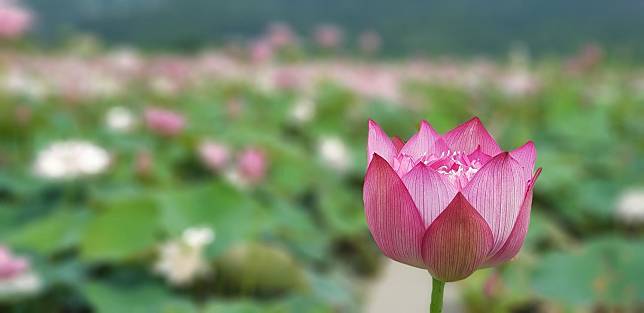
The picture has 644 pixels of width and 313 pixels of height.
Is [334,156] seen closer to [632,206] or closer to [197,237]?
[632,206]

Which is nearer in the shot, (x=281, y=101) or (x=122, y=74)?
(x=281, y=101)

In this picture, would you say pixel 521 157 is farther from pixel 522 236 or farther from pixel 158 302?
pixel 158 302

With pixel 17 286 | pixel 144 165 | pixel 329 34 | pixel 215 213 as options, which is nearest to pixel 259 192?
pixel 144 165

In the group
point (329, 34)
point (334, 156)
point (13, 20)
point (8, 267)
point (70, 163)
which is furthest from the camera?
point (329, 34)

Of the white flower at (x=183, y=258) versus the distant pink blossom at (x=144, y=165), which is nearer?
the white flower at (x=183, y=258)

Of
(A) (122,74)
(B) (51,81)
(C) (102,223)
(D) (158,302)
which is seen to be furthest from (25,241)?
(A) (122,74)

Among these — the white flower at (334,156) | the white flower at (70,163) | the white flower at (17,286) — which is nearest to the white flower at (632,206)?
the white flower at (334,156)

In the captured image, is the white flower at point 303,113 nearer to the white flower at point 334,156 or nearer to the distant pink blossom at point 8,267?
the white flower at point 334,156
